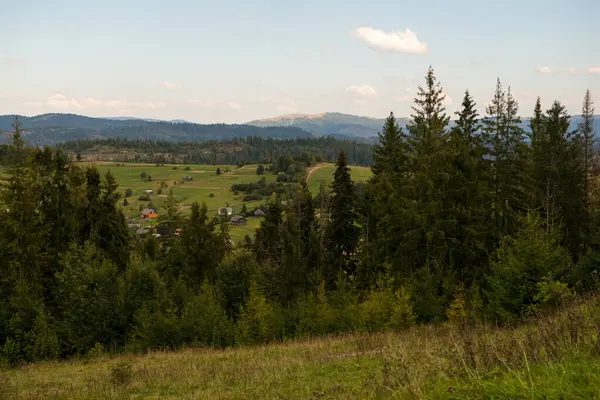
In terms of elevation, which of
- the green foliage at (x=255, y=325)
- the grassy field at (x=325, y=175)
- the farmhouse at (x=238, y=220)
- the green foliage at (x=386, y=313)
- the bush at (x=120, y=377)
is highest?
the grassy field at (x=325, y=175)

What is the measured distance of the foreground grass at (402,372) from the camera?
5.00 m

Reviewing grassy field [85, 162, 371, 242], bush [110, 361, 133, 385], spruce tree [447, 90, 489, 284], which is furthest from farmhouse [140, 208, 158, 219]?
bush [110, 361, 133, 385]

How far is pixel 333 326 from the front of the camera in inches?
1037

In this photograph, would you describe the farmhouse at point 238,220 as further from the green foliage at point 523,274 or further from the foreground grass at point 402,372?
the foreground grass at point 402,372

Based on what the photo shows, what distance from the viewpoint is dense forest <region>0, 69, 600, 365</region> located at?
25.9m

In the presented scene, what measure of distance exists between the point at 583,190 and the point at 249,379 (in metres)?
40.1

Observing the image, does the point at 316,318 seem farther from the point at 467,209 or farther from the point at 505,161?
the point at 505,161

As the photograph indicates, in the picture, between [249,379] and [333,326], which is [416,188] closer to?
[333,326]

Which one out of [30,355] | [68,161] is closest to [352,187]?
[68,161]

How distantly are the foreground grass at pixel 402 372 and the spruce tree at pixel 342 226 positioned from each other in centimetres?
2479

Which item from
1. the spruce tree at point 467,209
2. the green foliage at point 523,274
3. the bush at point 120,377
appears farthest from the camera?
the spruce tree at point 467,209

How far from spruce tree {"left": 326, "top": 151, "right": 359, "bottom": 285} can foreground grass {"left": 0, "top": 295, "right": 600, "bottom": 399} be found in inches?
976

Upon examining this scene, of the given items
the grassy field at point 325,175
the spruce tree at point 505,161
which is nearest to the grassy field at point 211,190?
the grassy field at point 325,175

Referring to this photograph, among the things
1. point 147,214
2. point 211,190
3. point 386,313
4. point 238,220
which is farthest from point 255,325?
point 211,190
